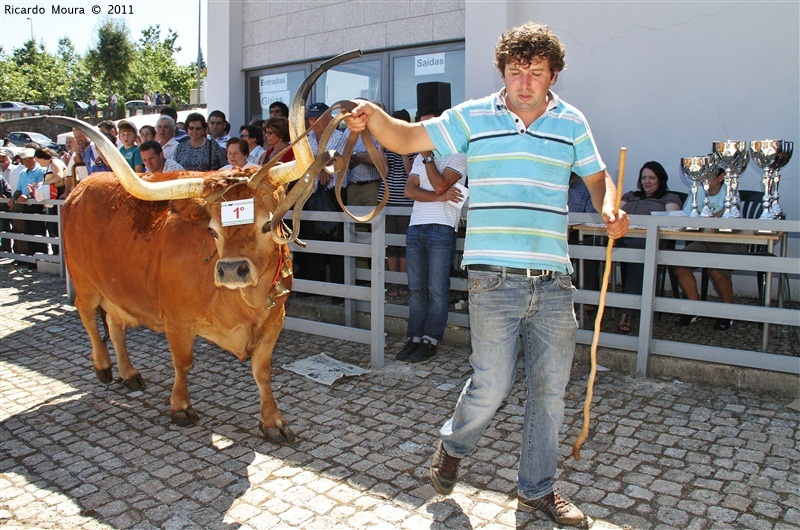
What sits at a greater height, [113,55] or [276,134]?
[113,55]

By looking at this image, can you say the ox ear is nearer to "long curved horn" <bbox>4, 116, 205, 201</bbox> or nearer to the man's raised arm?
"long curved horn" <bbox>4, 116, 205, 201</bbox>

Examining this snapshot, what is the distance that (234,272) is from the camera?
A: 4.04 meters

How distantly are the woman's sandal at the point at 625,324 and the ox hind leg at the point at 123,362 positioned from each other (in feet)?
14.5

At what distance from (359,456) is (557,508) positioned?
1.38 m

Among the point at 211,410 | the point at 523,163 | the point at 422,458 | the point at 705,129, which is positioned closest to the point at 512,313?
the point at 523,163

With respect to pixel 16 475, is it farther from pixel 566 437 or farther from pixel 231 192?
pixel 566 437

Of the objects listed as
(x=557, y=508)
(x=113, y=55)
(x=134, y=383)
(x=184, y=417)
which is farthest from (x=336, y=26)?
(x=113, y=55)

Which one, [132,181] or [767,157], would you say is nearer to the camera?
[132,181]

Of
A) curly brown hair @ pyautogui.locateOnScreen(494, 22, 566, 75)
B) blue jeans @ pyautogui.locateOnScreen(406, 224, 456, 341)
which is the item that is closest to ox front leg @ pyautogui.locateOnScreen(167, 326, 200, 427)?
blue jeans @ pyautogui.locateOnScreen(406, 224, 456, 341)

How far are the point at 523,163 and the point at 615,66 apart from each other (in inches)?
233

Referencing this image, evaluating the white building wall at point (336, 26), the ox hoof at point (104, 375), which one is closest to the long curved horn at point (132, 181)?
the ox hoof at point (104, 375)

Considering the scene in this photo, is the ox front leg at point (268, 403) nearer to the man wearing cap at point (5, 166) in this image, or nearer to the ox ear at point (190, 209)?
the ox ear at point (190, 209)

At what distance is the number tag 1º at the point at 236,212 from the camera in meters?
4.20

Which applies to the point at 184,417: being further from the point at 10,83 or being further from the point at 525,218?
the point at 10,83
